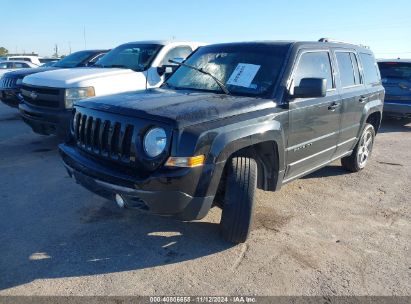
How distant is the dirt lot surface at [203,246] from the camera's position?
3025 millimetres

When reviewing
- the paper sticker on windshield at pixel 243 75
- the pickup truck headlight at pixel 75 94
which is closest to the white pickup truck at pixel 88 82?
the pickup truck headlight at pixel 75 94

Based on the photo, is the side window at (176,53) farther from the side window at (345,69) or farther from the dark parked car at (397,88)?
the dark parked car at (397,88)

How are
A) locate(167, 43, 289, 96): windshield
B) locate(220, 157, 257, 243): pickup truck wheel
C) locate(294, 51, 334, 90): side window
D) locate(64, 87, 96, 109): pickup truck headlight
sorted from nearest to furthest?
locate(220, 157, 257, 243): pickup truck wheel → locate(167, 43, 289, 96): windshield → locate(294, 51, 334, 90): side window → locate(64, 87, 96, 109): pickup truck headlight

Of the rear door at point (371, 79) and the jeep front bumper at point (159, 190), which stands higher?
the rear door at point (371, 79)

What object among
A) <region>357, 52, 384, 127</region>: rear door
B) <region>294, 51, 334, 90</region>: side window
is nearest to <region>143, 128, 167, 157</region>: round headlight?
<region>294, 51, 334, 90</region>: side window

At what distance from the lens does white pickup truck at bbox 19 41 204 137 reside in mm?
5977

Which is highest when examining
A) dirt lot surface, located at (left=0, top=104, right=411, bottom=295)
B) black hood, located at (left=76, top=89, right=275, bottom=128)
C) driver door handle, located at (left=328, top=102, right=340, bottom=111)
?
black hood, located at (left=76, top=89, right=275, bottom=128)

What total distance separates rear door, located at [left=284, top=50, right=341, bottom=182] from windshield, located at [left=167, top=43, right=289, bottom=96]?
0.26 m

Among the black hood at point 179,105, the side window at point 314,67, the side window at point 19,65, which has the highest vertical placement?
the side window at point 314,67

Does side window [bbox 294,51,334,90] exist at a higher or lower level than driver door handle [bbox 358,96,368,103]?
higher

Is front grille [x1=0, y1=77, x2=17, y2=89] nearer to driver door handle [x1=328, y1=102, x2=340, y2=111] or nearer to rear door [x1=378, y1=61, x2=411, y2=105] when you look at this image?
driver door handle [x1=328, y1=102, x2=340, y2=111]

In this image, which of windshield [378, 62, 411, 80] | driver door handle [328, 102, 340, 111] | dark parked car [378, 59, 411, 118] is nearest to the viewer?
driver door handle [328, 102, 340, 111]

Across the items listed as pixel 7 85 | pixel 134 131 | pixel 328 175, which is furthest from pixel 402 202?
pixel 7 85

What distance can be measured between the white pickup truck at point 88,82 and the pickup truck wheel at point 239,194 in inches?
108
